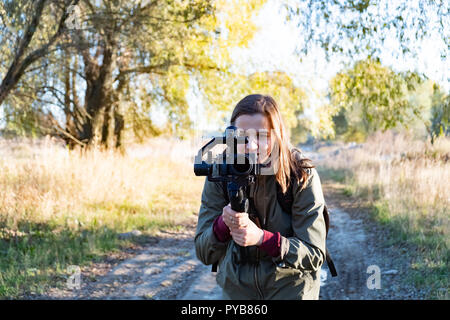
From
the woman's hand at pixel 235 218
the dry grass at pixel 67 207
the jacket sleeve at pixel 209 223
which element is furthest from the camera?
the dry grass at pixel 67 207

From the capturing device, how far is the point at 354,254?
5.83 meters

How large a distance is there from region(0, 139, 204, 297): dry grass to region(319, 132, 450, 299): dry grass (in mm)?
4250

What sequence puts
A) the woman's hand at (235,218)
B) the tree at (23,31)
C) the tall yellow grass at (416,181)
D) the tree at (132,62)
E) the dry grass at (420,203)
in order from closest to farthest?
1. the woman's hand at (235,218)
2. the dry grass at (420,203)
3. the tree at (23,31)
4. the tall yellow grass at (416,181)
5. the tree at (132,62)

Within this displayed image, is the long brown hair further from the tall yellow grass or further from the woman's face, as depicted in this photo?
the tall yellow grass

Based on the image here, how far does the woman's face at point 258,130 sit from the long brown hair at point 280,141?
0.9 inches

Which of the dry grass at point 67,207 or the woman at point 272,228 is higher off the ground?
the woman at point 272,228

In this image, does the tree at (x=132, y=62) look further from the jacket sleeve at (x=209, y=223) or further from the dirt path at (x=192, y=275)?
the jacket sleeve at (x=209, y=223)

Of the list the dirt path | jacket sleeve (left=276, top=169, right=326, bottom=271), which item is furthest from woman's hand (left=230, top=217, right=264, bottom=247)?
the dirt path

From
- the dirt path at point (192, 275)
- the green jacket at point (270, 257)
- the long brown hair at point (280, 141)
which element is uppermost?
the long brown hair at point (280, 141)

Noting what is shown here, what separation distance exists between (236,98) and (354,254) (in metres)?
6.31

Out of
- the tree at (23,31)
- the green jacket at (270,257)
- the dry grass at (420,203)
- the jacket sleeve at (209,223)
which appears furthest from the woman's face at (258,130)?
the tree at (23,31)

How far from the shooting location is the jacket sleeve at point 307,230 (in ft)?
5.76

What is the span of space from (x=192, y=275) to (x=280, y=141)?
12.2ft
